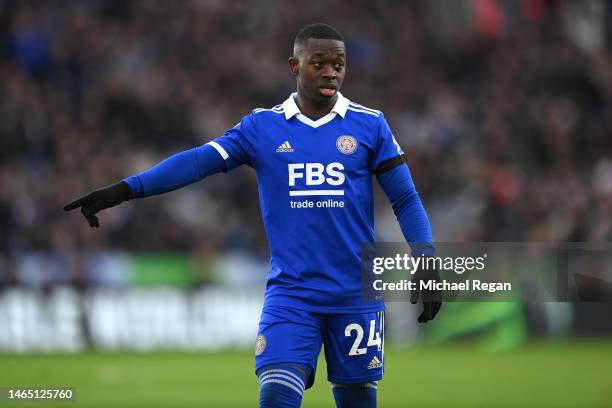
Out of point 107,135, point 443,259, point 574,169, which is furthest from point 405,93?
point 443,259

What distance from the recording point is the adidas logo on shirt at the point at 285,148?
20.3ft

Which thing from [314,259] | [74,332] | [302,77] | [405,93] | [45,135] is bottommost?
[314,259]

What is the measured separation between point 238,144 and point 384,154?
74 centimetres

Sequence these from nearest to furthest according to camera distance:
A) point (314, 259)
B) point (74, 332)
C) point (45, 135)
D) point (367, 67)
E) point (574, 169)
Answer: point (314, 259)
point (74, 332)
point (45, 135)
point (574, 169)
point (367, 67)

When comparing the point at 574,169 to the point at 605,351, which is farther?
the point at 574,169

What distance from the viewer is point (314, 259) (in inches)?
241

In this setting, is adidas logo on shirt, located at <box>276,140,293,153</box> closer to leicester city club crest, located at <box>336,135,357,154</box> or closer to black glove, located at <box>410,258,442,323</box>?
leicester city club crest, located at <box>336,135,357,154</box>

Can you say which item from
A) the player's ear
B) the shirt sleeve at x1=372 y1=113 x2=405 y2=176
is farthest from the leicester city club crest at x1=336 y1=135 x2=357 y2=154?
the player's ear

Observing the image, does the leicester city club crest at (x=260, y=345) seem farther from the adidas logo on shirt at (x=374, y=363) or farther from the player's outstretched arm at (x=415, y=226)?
the player's outstretched arm at (x=415, y=226)

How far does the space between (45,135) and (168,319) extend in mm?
3492

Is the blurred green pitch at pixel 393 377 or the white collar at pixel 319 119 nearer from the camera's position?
the white collar at pixel 319 119

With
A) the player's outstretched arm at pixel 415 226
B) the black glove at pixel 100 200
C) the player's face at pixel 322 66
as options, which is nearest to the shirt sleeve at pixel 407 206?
the player's outstretched arm at pixel 415 226

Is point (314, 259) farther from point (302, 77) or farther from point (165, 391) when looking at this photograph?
point (165, 391)

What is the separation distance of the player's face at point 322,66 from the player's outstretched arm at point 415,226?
19.9 inches
